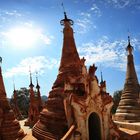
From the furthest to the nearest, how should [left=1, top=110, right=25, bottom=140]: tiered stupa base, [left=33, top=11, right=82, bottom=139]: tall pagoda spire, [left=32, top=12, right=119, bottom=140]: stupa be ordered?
[left=1, top=110, right=25, bottom=140]: tiered stupa base
[left=33, top=11, right=82, bottom=139]: tall pagoda spire
[left=32, top=12, right=119, bottom=140]: stupa

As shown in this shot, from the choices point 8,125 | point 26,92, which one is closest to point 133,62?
point 8,125

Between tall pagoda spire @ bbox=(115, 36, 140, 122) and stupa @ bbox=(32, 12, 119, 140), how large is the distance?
9.34m

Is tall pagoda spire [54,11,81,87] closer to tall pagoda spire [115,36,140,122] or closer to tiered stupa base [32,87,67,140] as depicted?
tiered stupa base [32,87,67,140]

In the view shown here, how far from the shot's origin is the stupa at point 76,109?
14469 millimetres

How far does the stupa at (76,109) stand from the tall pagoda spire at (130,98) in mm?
9344

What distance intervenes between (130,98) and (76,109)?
12.9 metres

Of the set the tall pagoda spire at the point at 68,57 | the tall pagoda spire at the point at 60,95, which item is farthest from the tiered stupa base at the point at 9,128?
the tall pagoda spire at the point at 68,57

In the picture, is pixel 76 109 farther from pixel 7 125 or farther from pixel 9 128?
pixel 7 125

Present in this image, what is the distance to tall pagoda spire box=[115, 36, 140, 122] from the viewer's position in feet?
81.1

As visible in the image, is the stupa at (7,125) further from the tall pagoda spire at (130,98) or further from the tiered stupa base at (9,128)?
the tall pagoda spire at (130,98)

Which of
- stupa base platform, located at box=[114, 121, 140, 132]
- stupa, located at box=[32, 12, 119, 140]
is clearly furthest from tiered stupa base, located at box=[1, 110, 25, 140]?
stupa base platform, located at box=[114, 121, 140, 132]

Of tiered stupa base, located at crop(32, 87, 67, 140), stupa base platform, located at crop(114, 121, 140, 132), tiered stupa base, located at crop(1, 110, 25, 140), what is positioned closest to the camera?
tiered stupa base, located at crop(32, 87, 67, 140)

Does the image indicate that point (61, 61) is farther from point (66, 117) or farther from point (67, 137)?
point (67, 137)

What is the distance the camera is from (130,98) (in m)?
25.9
